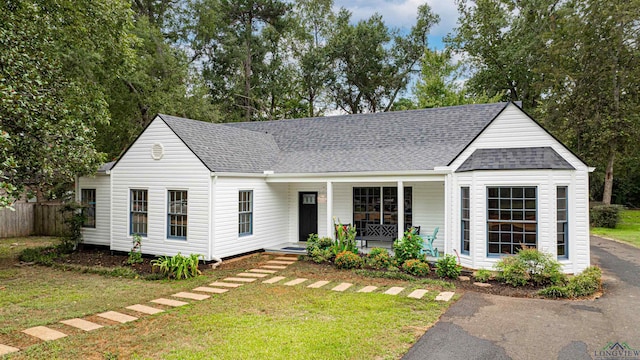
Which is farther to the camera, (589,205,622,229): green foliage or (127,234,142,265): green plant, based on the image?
(589,205,622,229): green foliage

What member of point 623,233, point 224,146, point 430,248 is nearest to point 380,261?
point 430,248

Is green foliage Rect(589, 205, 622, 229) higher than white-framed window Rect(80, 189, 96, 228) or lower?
lower

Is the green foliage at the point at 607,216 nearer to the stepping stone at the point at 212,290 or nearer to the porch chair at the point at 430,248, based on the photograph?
the porch chair at the point at 430,248

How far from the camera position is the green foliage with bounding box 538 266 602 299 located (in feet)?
26.9

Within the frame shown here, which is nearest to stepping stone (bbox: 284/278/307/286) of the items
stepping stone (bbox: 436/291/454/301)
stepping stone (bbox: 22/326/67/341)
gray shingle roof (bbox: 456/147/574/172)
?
stepping stone (bbox: 436/291/454/301)

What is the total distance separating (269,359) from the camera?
506cm

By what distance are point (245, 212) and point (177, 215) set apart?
210 cm

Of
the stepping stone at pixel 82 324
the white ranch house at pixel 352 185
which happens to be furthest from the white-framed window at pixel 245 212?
the stepping stone at pixel 82 324

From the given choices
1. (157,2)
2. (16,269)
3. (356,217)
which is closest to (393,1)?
(157,2)

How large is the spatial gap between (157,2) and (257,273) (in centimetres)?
2239

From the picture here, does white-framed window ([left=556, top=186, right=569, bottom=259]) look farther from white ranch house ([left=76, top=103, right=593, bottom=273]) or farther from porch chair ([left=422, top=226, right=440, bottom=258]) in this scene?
porch chair ([left=422, top=226, right=440, bottom=258])

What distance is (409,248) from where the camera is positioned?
35.3 ft

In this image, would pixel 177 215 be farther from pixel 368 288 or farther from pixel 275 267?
pixel 368 288

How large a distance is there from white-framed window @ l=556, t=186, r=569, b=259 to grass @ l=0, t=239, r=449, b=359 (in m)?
3.67
